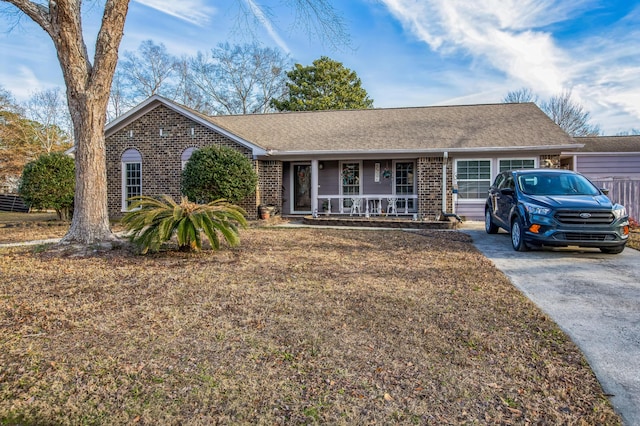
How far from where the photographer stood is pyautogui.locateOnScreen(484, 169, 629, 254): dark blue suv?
676 centimetres

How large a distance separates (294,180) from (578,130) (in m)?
30.9

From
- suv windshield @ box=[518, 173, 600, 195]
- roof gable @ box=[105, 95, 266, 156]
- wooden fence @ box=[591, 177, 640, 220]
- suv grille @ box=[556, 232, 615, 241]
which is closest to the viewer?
suv grille @ box=[556, 232, 615, 241]

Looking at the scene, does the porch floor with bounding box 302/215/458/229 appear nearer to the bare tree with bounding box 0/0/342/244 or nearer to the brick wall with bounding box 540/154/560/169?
the brick wall with bounding box 540/154/560/169

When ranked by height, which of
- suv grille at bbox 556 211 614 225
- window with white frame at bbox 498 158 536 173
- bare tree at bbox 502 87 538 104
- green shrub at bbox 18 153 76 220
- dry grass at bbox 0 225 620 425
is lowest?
dry grass at bbox 0 225 620 425

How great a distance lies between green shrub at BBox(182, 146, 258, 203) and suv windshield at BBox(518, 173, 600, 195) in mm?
7884

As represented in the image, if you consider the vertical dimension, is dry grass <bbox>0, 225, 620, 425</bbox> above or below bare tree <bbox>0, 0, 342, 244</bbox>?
below

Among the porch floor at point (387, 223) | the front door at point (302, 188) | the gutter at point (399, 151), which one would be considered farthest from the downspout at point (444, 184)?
the front door at point (302, 188)

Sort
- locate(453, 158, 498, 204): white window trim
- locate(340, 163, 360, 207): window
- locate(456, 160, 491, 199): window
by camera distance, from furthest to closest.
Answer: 1. locate(340, 163, 360, 207): window
2. locate(456, 160, 491, 199): window
3. locate(453, 158, 498, 204): white window trim

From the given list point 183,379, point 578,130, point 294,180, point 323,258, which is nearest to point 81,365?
point 183,379

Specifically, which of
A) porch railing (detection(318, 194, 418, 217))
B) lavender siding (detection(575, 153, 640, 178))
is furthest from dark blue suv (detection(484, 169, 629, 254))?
lavender siding (detection(575, 153, 640, 178))

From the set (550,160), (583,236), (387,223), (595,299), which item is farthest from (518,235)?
(550,160)

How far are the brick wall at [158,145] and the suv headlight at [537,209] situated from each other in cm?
874

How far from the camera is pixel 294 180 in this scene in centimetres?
1579

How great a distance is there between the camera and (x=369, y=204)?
49.2 feet
